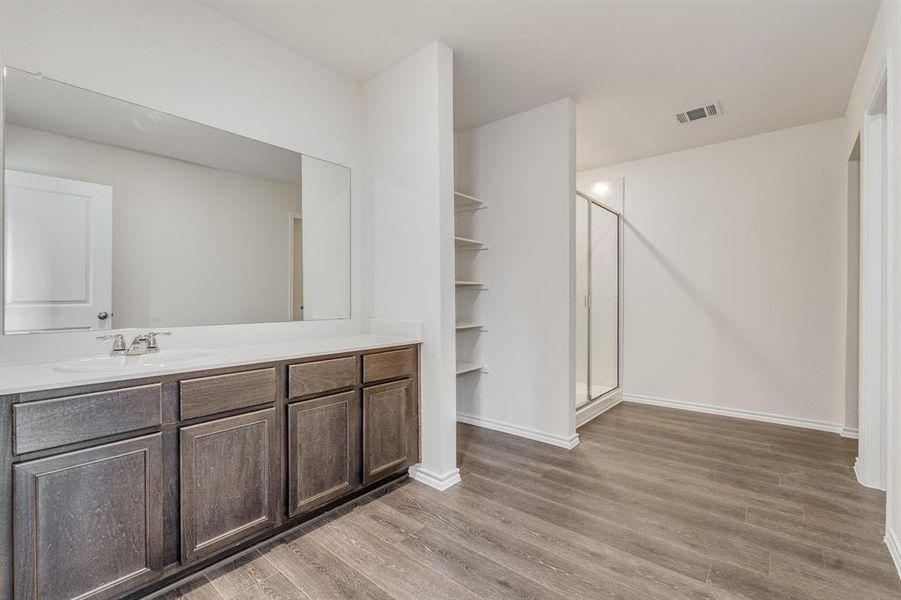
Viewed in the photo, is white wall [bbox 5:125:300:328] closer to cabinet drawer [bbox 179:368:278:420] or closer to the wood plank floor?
cabinet drawer [bbox 179:368:278:420]

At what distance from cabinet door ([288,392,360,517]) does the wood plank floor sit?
16 centimetres

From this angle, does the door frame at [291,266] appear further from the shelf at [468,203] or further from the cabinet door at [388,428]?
the shelf at [468,203]

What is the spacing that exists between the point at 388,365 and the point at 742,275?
Result: 3.48m

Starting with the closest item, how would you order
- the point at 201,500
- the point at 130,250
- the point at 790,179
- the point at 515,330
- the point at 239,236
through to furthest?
the point at 201,500 < the point at 130,250 < the point at 239,236 < the point at 515,330 < the point at 790,179

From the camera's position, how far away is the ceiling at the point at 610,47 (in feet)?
7.26

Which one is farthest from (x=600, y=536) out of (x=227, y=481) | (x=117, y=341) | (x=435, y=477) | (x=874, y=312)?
(x=117, y=341)

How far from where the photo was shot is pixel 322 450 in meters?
2.11

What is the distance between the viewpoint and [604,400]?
4.19 metres

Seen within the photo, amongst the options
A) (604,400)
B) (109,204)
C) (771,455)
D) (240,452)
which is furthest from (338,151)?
(771,455)

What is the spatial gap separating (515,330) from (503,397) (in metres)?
0.58

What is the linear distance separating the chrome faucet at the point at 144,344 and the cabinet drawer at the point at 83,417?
41 centimetres

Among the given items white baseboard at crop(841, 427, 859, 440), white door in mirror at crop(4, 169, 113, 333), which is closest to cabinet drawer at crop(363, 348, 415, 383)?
white door in mirror at crop(4, 169, 113, 333)

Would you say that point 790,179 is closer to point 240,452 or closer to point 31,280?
point 240,452

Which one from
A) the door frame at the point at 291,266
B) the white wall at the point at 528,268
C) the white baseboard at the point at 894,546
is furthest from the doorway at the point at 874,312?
the door frame at the point at 291,266
